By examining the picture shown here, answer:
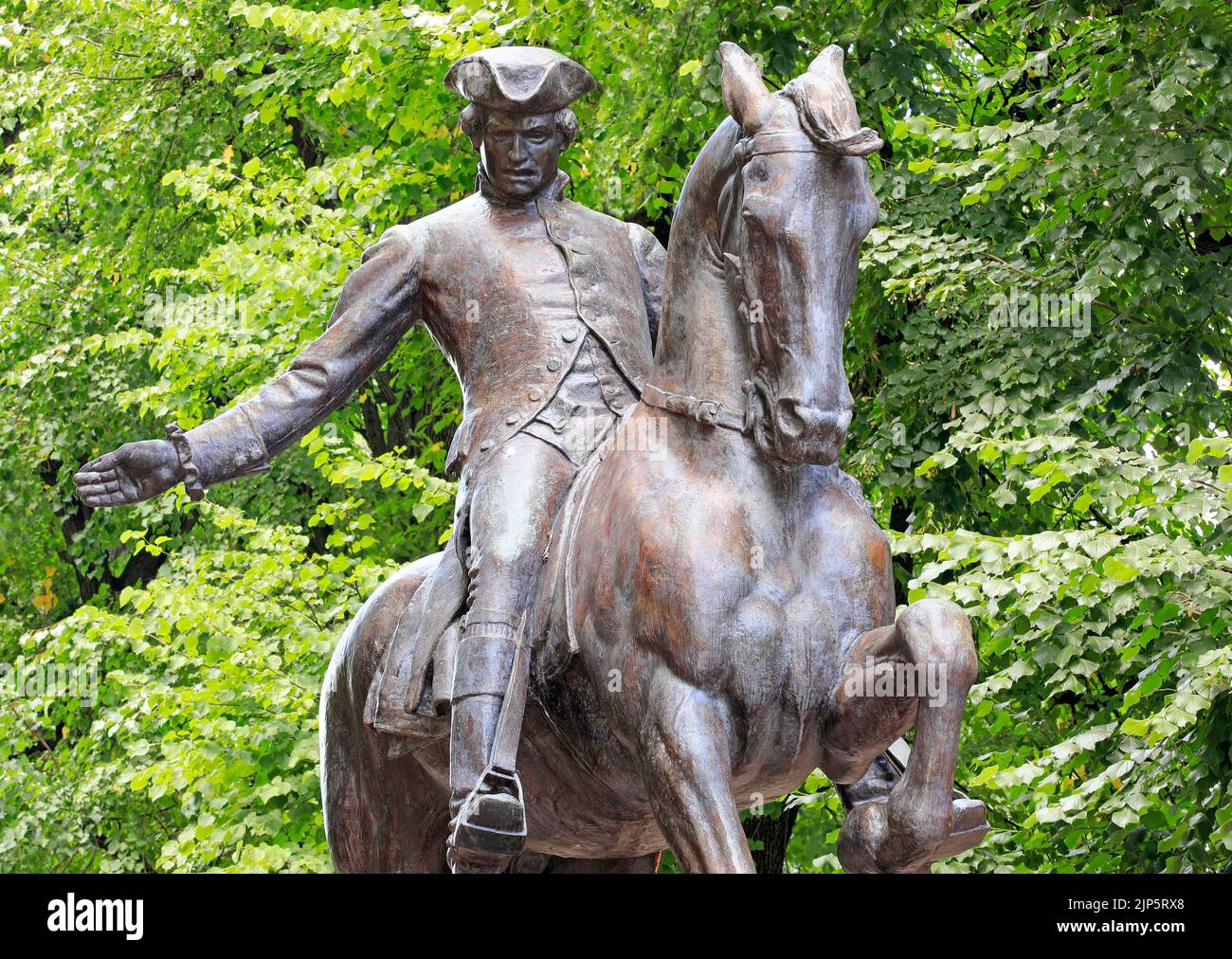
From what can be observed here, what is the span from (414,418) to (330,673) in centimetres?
965

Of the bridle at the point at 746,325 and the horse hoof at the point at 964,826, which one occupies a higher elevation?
the bridle at the point at 746,325

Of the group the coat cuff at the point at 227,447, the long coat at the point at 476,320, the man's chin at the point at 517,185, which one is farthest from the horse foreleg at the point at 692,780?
the man's chin at the point at 517,185

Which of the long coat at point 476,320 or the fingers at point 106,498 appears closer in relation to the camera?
the fingers at point 106,498

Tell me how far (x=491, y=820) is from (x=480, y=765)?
0.63 ft

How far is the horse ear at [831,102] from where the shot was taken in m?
4.66

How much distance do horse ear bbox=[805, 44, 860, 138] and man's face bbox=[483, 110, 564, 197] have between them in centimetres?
118

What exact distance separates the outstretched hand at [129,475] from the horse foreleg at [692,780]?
163 cm

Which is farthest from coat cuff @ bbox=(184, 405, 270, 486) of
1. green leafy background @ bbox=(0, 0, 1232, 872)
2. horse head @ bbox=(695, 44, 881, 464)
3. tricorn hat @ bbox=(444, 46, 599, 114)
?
green leafy background @ bbox=(0, 0, 1232, 872)

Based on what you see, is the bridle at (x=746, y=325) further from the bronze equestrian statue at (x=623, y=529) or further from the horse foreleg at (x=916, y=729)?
the horse foreleg at (x=916, y=729)

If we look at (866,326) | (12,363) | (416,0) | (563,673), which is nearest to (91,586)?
(12,363)

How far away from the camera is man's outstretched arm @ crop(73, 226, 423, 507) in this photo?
18.6 ft

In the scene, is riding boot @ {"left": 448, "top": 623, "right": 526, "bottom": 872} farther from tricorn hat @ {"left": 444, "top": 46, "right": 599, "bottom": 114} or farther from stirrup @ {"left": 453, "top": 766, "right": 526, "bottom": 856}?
tricorn hat @ {"left": 444, "top": 46, "right": 599, "bottom": 114}

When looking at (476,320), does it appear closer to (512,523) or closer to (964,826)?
(512,523)

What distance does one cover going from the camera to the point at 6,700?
14.1m
